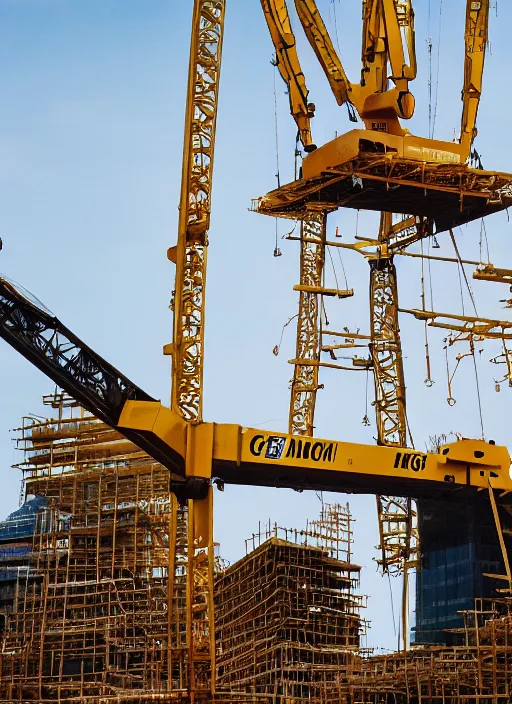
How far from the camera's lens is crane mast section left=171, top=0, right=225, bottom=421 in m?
49.0

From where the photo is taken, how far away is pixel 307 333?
7175 cm

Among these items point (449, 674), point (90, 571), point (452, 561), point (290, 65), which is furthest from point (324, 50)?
point (90, 571)

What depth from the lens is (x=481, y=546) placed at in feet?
183

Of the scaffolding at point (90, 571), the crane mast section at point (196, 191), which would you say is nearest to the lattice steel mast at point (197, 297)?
the crane mast section at point (196, 191)

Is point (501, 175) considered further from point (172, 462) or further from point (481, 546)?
point (172, 462)

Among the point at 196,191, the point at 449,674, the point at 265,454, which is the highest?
the point at 196,191

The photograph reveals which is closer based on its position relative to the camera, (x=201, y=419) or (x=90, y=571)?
(x=201, y=419)

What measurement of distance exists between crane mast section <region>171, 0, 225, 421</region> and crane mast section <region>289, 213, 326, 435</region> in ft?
61.2

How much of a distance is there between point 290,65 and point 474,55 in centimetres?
804

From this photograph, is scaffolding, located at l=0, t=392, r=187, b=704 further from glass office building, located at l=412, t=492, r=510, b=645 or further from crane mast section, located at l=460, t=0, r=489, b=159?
crane mast section, located at l=460, t=0, r=489, b=159

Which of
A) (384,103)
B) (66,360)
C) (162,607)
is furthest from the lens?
(162,607)

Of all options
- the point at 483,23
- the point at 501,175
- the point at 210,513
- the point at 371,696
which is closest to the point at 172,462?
the point at 210,513

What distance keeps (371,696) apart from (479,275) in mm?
21861

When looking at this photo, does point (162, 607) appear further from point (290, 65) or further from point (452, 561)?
point (290, 65)
